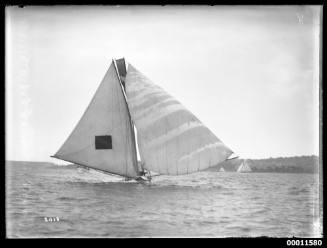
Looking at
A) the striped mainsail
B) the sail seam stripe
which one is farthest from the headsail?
the sail seam stripe

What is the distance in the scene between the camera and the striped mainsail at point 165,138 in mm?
12328

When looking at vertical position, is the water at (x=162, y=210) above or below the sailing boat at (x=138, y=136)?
below

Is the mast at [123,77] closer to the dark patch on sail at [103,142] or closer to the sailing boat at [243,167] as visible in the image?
the dark patch on sail at [103,142]

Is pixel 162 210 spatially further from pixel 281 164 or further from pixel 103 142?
pixel 103 142

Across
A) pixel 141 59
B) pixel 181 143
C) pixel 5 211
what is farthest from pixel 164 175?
pixel 5 211

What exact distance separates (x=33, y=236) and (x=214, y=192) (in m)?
4.39

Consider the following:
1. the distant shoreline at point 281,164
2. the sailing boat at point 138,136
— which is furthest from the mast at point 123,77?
the distant shoreline at point 281,164

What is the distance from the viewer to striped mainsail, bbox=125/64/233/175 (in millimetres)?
12328

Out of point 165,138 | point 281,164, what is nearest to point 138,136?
point 165,138

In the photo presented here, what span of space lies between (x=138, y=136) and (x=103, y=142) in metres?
1.11

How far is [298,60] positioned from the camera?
10539mm

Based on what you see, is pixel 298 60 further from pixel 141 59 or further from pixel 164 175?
pixel 164 175

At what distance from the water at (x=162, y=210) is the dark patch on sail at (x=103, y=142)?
2209 millimetres

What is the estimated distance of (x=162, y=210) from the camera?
34.9ft
